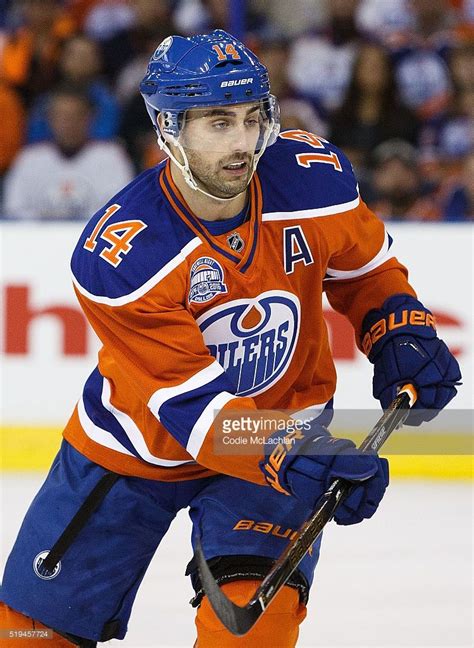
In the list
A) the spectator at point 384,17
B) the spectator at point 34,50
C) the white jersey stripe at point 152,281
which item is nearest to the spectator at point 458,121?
the spectator at point 384,17

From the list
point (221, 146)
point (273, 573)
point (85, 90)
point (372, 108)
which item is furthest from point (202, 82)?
point (85, 90)

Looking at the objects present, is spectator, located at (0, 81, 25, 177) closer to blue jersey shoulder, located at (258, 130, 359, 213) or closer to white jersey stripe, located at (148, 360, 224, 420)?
blue jersey shoulder, located at (258, 130, 359, 213)

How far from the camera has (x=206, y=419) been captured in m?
2.19

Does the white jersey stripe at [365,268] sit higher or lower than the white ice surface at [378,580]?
higher

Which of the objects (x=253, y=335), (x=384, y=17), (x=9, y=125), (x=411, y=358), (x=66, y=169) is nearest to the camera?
(x=253, y=335)

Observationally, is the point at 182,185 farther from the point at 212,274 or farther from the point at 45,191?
the point at 45,191

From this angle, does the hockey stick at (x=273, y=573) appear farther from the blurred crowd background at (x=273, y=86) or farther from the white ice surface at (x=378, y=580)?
the blurred crowd background at (x=273, y=86)

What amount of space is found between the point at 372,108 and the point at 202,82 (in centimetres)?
305

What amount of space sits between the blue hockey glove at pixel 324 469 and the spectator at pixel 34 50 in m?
3.58

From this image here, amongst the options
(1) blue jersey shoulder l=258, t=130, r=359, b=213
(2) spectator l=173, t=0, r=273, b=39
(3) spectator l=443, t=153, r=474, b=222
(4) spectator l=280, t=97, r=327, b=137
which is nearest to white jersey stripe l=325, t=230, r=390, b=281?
(1) blue jersey shoulder l=258, t=130, r=359, b=213

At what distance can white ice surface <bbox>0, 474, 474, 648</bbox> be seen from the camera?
10.3 feet

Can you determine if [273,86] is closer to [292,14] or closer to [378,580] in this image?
[292,14]

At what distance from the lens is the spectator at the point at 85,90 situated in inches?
209

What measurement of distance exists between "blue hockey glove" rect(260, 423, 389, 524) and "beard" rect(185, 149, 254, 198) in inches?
17.4
